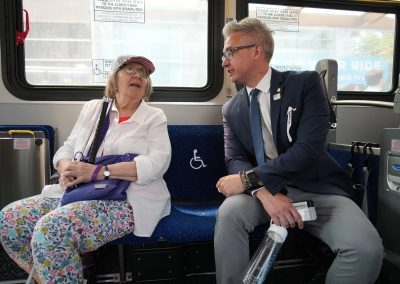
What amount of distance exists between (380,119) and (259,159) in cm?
177

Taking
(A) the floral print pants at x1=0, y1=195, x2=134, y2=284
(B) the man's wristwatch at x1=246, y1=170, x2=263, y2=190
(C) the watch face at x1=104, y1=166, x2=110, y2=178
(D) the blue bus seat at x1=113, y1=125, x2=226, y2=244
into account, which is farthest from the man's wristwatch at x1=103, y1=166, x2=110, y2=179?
(B) the man's wristwatch at x1=246, y1=170, x2=263, y2=190

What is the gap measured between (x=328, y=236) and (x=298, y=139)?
474mm

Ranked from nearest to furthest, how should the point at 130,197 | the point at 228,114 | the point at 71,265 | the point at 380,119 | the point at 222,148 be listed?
the point at 71,265
the point at 130,197
the point at 228,114
the point at 222,148
the point at 380,119

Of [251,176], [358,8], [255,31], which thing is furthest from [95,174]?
[358,8]

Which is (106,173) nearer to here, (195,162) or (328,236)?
(195,162)

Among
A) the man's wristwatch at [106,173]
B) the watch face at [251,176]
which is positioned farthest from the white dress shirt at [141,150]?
the watch face at [251,176]

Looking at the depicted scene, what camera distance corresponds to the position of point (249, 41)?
1.72 meters

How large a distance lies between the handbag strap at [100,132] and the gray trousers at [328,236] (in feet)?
2.48

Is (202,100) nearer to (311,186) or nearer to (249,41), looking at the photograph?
(249,41)

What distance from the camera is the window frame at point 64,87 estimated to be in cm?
223

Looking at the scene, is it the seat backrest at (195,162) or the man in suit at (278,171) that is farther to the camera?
the seat backrest at (195,162)

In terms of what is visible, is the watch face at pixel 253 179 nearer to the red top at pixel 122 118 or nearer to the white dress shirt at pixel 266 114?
the white dress shirt at pixel 266 114

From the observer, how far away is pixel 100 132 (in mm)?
1770

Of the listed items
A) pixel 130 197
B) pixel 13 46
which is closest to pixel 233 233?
pixel 130 197
